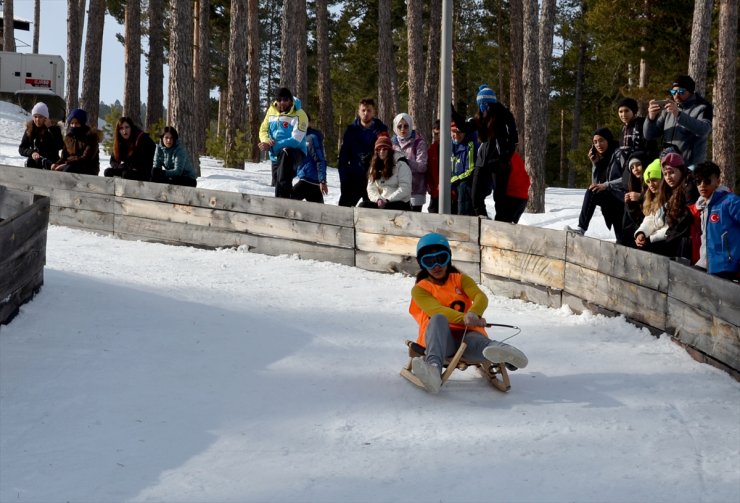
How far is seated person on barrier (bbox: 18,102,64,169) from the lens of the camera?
1404 cm

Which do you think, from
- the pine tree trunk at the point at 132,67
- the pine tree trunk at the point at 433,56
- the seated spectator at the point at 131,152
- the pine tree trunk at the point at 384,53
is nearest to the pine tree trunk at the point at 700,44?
the seated spectator at the point at 131,152

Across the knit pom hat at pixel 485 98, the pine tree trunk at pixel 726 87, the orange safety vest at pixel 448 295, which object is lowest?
the orange safety vest at pixel 448 295

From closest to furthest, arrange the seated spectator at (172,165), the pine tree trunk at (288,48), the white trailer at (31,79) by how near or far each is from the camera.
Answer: the seated spectator at (172,165) < the pine tree trunk at (288,48) < the white trailer at (31,79)

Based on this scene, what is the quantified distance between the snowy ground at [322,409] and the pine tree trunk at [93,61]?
1764 centimetres

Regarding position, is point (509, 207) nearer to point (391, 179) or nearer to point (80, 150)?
point (391, 179)

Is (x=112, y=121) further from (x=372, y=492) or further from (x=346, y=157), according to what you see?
(x=372, y=492)

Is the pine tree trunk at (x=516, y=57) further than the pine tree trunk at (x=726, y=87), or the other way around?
the pine tree trunk at (x=516, y=57)

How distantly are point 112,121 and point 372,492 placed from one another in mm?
19976

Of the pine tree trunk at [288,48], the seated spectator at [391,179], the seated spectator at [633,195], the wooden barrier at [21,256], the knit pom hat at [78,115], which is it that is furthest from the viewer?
the pine tree trunk at [288,48]

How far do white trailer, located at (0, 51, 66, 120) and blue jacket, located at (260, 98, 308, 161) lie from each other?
2679cm

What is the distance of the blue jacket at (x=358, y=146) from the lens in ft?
36.9

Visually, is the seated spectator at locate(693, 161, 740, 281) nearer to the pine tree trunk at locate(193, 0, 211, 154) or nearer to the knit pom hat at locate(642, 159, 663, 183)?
the knit pom hat at locate(642, 159, 663, 183)

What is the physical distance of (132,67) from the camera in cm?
2636

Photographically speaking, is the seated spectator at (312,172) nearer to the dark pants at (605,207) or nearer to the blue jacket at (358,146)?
the blue jacket at (358,146)
